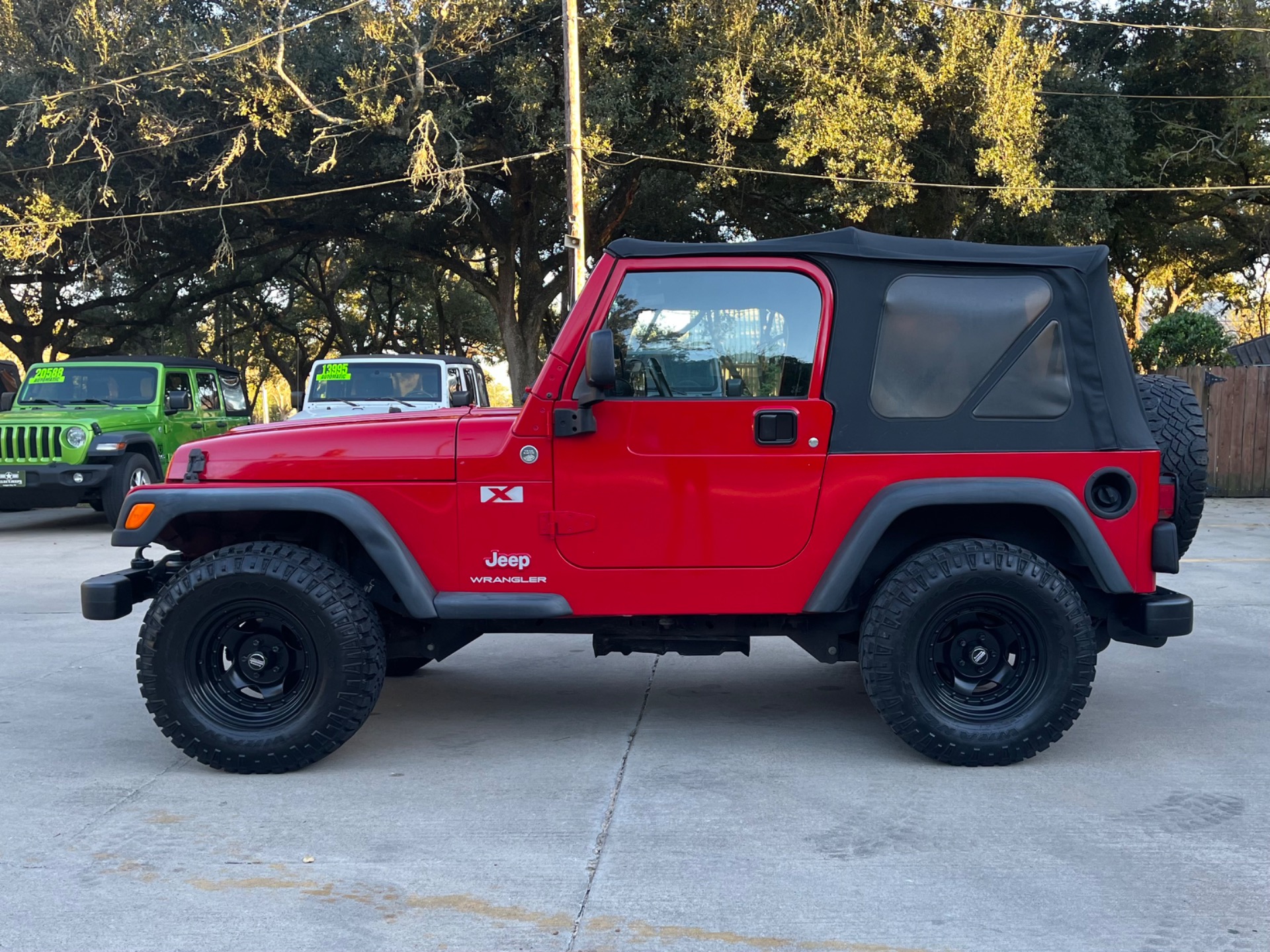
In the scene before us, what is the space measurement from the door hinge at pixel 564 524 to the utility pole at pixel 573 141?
13547 mm

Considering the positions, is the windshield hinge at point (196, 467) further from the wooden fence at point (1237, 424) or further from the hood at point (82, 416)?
the wooden fence at point (1237, 424)

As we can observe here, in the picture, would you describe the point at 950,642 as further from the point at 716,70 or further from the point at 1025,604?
the point at 716,70

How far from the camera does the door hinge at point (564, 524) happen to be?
15.3 feet

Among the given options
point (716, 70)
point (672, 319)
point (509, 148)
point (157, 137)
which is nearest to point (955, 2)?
point (716, 70)

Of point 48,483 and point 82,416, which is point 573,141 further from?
point 48,483

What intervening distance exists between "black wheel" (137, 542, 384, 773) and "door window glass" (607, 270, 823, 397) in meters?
1.40

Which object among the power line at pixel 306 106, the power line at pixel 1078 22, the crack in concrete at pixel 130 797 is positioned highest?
the power line at pixel 1078 22

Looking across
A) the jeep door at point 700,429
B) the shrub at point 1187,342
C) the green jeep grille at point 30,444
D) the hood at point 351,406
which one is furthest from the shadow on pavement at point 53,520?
the shrub at point 1187,342

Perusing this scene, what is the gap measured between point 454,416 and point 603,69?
51.0ft

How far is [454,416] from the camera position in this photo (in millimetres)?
4969

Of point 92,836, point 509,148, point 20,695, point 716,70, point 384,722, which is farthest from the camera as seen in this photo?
point 509,148

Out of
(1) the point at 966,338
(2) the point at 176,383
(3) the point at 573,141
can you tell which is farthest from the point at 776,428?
(3) the point at 573,141

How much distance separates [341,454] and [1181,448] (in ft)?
11.4

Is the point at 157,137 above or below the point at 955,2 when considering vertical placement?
below
